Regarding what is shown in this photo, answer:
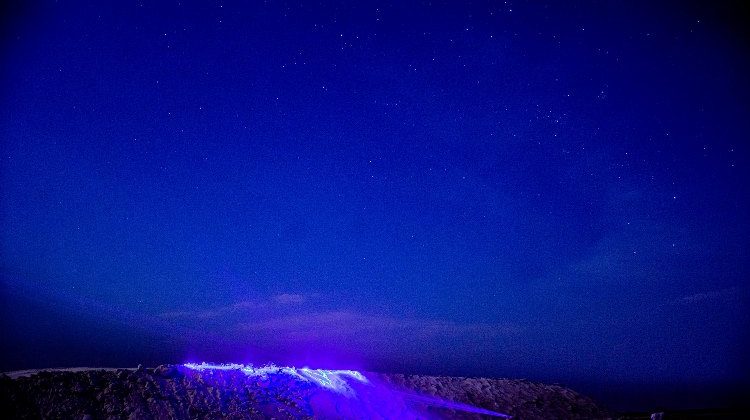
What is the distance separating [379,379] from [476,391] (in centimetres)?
573

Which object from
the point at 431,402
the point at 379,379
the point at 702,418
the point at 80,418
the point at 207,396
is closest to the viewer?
the point at 702,418

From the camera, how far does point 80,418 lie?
11.8m

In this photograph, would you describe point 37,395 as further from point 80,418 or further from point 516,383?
point 516,383

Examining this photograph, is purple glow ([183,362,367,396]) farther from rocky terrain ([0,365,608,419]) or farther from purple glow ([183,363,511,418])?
rocky terrain ([0,365,608,419])

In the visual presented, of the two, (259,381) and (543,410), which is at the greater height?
(259,381)

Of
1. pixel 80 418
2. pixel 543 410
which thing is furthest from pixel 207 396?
pixel 543 410

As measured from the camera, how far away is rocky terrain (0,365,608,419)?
12172 mm

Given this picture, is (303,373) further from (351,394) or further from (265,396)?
(265,396)

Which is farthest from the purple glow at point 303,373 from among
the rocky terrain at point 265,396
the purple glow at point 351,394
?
the rocky terrain at point 265,396

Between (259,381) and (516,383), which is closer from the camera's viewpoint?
(259,381)

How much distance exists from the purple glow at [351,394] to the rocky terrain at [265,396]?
57 millimetres

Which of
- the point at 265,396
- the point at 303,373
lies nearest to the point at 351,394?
the point at 303,373

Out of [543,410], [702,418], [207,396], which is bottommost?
[543,410]

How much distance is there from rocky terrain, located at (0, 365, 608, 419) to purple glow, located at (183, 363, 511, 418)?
0.19 feet
